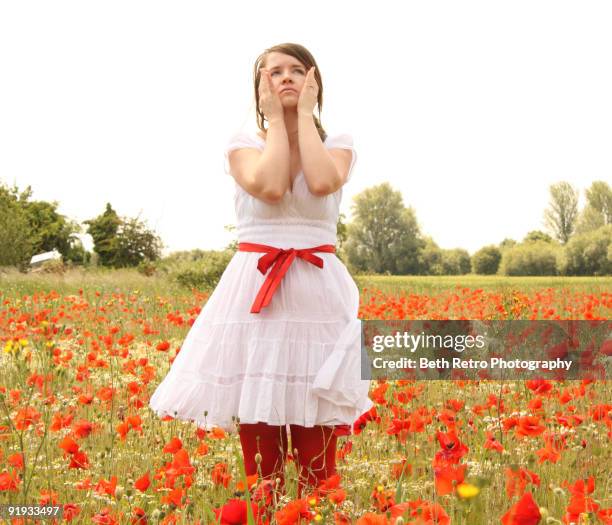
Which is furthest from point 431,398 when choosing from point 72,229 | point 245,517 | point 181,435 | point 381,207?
point 381,207

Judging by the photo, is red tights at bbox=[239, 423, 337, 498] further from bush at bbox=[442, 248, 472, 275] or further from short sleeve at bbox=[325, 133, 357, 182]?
bush at bbox=[442, 248, 472, 275]

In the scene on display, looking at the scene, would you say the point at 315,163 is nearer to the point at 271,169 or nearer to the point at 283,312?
the point at 271,169

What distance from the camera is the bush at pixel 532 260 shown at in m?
37.1

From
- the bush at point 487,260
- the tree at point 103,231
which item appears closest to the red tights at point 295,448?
the tree at point 103,231

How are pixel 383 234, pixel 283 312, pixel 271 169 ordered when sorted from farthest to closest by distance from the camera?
pixel 383 234 → pixel 283 312 → pixel 271 169

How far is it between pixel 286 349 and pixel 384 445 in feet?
4.48

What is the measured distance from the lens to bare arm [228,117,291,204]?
2.61m

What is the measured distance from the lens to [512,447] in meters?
3.79

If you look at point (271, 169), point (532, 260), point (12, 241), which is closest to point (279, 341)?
point (271, 169)

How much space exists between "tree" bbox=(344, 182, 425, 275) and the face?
54.4m

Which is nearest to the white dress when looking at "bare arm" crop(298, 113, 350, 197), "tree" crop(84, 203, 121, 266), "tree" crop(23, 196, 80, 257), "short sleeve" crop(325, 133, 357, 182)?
"bare arm" crop(298, 113, 350, 197)

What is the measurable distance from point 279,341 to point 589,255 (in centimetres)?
3363

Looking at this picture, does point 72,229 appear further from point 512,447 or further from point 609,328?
point 512,447

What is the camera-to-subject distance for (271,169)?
8.55 feet
